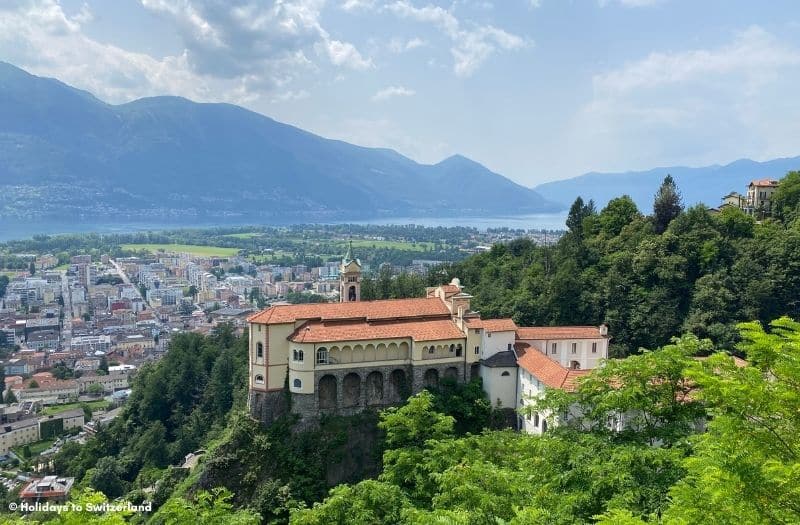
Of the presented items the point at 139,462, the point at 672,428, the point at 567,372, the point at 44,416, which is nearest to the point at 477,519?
the point at 672,428

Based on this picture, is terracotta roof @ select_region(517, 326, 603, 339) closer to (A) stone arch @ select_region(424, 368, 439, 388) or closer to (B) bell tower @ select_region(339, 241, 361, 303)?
(A) stone arch @ select_region(424, 368, 439, 388)

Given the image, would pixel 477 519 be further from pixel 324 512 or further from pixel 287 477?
pixel 287 477

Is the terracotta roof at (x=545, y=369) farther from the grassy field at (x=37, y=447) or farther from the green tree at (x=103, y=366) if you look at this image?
the green tree at (x=103, y=366)

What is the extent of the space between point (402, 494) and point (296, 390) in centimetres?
1307

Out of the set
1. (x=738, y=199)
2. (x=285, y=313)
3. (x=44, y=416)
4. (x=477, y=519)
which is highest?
(x=738, y=199)

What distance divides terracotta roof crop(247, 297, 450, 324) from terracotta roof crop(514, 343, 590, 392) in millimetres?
5878

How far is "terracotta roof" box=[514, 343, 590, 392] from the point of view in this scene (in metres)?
32.6

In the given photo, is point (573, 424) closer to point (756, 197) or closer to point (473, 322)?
point (473, 322)

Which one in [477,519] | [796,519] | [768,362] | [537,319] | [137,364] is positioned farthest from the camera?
[137,364]

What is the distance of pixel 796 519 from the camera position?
1078 cm

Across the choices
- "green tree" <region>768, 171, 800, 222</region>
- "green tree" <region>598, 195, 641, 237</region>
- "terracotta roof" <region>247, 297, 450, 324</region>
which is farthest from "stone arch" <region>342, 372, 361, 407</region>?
"green tree" <region>768, 171, 800, 222</region>

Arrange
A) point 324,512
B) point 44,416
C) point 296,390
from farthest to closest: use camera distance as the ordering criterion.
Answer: point 44,416
point 296,390
point 324,512

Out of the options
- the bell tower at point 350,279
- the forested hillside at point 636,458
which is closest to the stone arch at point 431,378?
the forested hillside at point 636,458

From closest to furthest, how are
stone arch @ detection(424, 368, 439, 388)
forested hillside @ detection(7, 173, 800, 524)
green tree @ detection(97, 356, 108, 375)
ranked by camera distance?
forested hillside @ detection(7, 173, 800, 524) < stone arch @ detection(424, 368, 439, 388) < green tree @ detection(97, 356, 108, 375)
